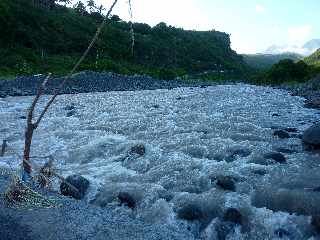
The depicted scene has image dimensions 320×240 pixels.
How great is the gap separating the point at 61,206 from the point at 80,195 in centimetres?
101

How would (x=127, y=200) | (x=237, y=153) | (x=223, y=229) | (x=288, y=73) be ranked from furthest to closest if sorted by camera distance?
(x=288, y=73), (x=237, y=153), (x=127, y=200), (x=223, y=229)

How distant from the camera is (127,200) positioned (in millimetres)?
9844

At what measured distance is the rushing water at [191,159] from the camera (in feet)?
30.1

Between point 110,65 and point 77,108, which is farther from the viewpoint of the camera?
point 110,65

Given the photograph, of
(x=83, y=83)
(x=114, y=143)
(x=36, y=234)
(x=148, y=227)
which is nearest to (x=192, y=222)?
(x=148, y=227)

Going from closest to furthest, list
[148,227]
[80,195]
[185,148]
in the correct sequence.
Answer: [148,227] < [80,195] < [185,148]

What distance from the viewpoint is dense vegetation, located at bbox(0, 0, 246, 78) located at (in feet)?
146

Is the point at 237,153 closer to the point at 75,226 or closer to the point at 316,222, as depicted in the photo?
the point at 316,222

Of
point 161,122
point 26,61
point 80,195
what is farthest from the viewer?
point 26,61

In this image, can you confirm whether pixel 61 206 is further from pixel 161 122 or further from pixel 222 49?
pixel 222 49

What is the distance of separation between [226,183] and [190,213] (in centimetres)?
174

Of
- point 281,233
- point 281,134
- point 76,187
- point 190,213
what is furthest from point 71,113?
point 281,233

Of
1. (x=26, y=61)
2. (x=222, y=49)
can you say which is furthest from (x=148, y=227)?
(x=222, y=49)

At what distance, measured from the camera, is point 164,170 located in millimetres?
11945
